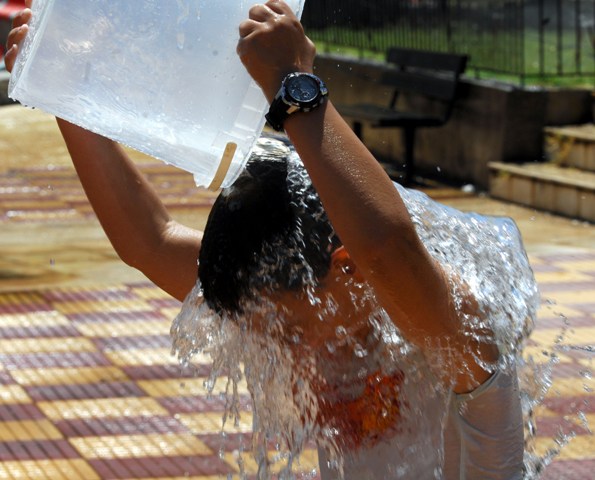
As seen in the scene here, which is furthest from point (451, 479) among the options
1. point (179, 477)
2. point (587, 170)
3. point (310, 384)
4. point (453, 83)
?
point (453, 83)

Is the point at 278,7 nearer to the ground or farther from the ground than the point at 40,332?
farther from the ground

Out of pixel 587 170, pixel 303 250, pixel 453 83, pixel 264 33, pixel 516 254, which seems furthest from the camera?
pixel 453 83

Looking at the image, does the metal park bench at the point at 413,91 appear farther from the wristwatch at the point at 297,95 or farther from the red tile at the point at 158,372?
the wristwatch at the point at 297,95

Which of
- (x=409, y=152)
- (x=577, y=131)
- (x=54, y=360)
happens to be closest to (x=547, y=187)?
(x=577, y=131)

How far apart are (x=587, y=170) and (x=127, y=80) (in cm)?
843

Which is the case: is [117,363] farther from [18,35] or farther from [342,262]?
[342,262]

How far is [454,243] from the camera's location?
2.14m

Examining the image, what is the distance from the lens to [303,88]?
1.81m

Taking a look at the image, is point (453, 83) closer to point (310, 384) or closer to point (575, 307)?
point (575, 307)

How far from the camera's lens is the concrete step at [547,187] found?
9.35 metres

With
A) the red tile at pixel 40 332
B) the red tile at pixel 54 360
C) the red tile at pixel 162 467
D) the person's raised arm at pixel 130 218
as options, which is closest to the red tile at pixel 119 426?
the red tile at pixel 162 467

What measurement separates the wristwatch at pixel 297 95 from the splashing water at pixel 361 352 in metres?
0.19

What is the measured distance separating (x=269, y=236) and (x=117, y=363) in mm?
3949

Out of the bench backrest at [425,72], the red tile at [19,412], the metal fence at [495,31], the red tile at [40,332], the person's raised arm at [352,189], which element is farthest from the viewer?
the metal fence at [495,31]
